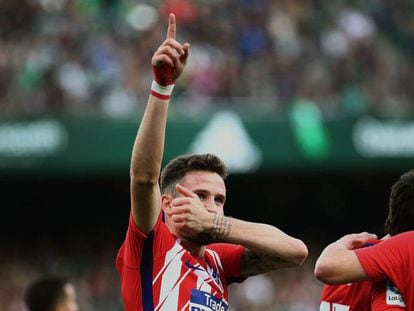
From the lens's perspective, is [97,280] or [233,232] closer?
[233,232]

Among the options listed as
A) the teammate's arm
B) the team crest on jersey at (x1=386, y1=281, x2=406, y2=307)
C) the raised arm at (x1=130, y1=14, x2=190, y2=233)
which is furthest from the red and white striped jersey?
the team crest on jersey at (x1=386, y1=281, x2=406, y2=307)

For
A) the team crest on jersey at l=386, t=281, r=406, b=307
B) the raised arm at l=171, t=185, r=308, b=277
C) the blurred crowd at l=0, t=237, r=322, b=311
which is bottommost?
the blurred crowd at l=0, t=237, r=322, b=311

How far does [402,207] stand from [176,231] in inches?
37.5

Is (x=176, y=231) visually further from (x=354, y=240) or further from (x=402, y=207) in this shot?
(x=402, y=207)

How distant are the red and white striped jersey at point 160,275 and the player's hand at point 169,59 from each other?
575 mm

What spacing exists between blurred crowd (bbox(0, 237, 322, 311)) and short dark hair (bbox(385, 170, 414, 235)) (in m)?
10.5

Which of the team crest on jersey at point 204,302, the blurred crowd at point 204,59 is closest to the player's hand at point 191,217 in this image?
the team crest on jersey at point 204,302

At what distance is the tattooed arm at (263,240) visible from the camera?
408 centimetres

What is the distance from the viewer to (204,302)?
14.1ft

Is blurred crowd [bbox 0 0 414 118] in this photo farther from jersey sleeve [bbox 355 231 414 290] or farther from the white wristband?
the white wristband

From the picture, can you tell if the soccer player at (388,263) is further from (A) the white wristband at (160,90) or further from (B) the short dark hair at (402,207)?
(A) the white wristband at (160,90)

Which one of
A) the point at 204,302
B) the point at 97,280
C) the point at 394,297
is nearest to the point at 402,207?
the point at 394,297

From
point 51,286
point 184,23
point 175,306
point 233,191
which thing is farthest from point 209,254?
point 233,191

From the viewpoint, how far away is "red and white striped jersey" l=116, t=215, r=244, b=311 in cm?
421
